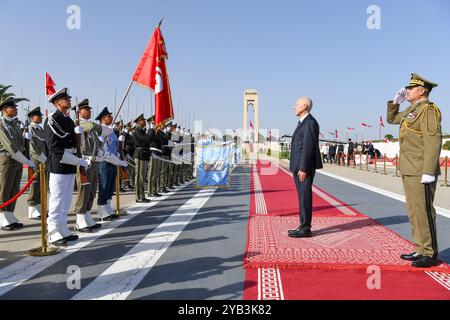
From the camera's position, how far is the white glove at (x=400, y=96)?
4.53 m

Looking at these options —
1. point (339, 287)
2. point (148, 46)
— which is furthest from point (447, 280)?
point (148, 46)

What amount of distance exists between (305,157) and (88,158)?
3.47 metres

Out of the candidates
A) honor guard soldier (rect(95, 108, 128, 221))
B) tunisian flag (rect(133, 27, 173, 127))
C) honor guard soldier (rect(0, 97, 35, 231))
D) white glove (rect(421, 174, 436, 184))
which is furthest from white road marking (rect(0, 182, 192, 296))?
white glove (rect(421, 174, 436, 184))

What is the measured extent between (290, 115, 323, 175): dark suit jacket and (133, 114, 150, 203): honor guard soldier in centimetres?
443

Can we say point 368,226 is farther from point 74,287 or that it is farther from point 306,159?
point 74,287

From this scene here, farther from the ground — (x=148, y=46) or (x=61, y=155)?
(x=148, y=46)

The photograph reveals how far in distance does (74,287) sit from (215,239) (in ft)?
7.17

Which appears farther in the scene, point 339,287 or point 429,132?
point 429,132

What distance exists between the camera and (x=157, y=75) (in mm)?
8562

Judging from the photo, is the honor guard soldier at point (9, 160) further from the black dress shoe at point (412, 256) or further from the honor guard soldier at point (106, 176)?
the black dress shoe at point (412, 256)

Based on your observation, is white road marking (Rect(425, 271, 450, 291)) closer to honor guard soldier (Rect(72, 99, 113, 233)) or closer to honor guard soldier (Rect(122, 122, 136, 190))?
honor guard soldier (Rect(72, 99, 113, 233))

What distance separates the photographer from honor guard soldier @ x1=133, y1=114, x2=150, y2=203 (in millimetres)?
8648
